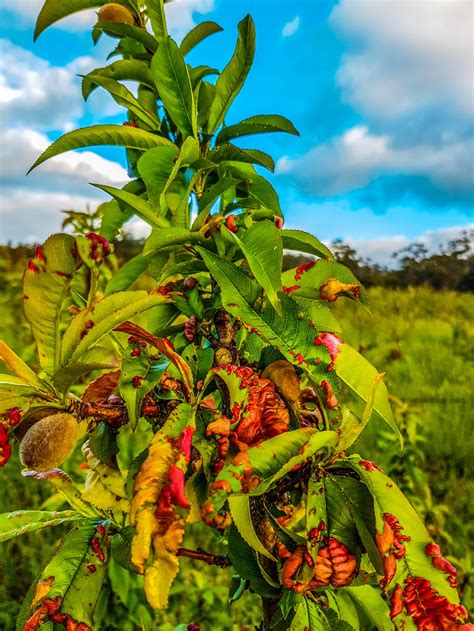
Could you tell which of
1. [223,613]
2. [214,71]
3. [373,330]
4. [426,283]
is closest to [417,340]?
[373,330]

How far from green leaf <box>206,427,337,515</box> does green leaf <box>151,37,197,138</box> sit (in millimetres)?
340

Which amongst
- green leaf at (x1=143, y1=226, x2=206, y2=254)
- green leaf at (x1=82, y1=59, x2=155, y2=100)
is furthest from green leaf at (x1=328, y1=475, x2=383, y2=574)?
green leaf at (x1=82, y1=59, x2=155, y2=100)

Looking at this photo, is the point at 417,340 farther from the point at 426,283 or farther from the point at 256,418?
the point at 256,418

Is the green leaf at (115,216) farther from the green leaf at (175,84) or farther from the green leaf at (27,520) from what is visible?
the green leaf at (27,520)

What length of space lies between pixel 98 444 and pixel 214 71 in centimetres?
45

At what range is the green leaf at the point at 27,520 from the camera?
62 cm

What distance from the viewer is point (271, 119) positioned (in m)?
0.67

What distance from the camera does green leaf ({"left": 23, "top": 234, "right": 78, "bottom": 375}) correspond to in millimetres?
498

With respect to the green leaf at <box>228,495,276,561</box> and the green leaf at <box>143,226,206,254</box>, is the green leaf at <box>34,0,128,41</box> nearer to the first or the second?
the green leaf at <box>143,226,206,254</box>

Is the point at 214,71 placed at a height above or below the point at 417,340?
above

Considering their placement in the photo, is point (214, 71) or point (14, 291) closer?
point (214, 71)

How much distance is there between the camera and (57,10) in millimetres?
705

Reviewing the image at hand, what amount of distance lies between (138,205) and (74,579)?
365mm

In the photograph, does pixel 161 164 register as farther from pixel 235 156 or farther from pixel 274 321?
pixel 274 321
